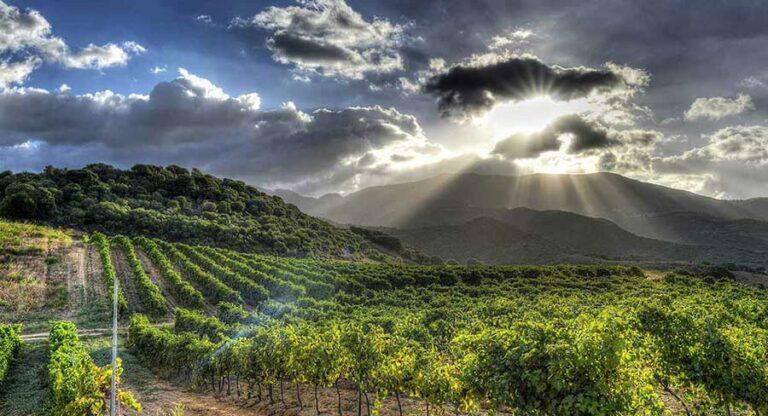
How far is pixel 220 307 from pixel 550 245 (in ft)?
438

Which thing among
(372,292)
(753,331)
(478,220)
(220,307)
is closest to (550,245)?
(478,220)

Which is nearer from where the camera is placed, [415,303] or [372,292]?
[415,303]

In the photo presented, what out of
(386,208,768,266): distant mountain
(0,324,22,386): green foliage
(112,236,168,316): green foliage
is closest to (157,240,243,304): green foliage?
(112,236,168,316): green foliage

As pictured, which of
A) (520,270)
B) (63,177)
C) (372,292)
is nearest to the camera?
(372,292)

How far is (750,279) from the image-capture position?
89.6 m

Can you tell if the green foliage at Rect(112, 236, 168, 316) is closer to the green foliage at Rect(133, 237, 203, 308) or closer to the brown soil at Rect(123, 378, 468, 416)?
the green foliage at Rect(133, 237, 203, 308)

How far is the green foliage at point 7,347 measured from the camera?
26155 millimetres

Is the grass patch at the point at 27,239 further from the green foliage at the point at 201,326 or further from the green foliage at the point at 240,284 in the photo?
the green foliage at the point at 201,326

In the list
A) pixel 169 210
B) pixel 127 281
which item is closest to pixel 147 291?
pixel 127 281

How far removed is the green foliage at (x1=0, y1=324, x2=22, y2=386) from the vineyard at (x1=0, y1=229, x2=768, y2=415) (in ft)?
0.58

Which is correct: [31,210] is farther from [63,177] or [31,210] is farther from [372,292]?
[372,292]

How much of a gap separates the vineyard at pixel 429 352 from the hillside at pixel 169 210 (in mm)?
32280

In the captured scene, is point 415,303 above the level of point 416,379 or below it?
below

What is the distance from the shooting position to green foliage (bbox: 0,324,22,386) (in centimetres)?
2615
